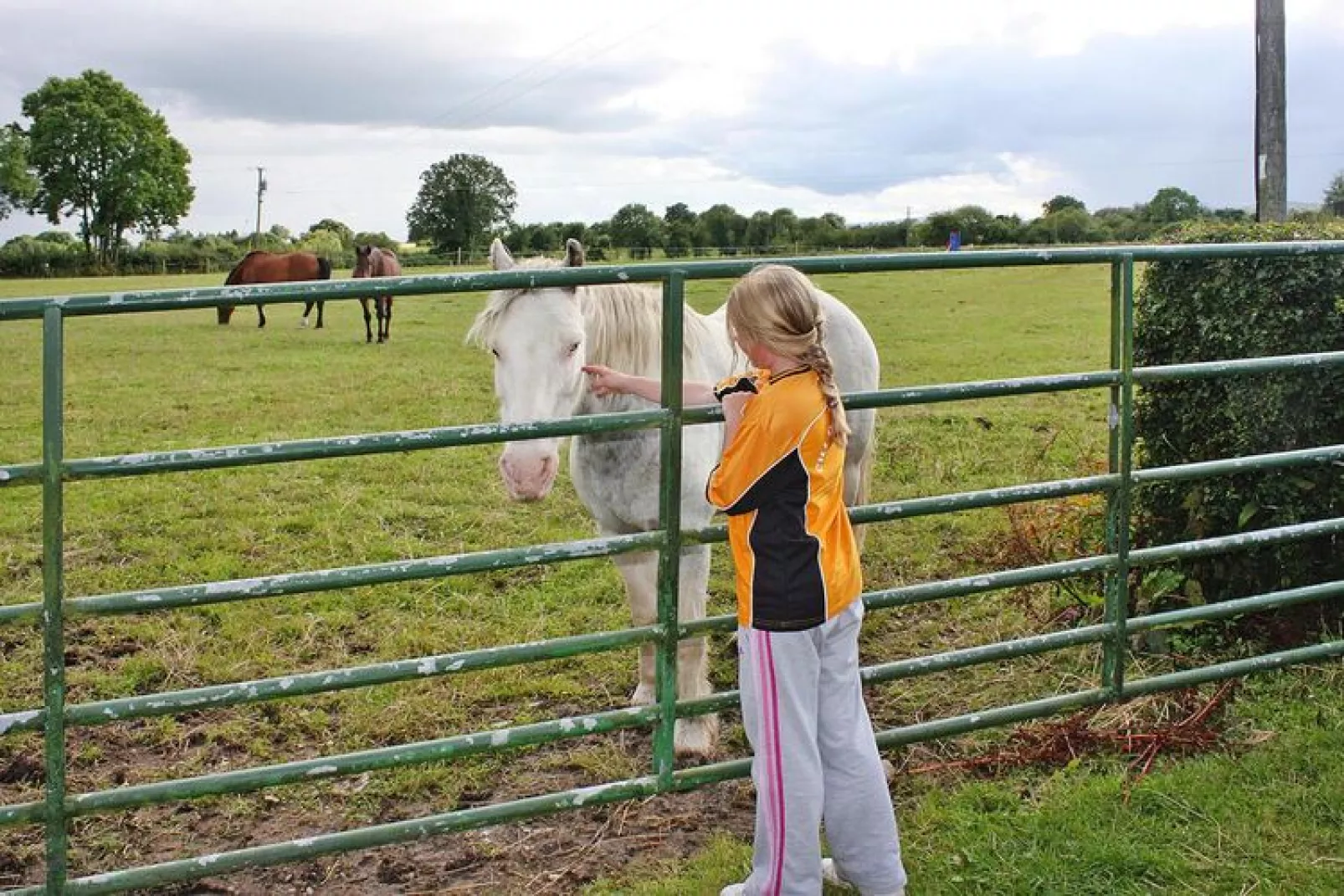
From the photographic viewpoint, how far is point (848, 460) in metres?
5.59

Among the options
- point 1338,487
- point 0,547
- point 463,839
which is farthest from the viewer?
point 0,547

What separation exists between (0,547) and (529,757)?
4.11 metres

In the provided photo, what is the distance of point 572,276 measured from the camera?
3.05 meters

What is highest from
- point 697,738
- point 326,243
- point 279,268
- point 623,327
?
point 326,243

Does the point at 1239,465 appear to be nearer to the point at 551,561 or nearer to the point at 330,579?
the point at 551,561

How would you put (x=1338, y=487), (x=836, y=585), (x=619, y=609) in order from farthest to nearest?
(x=619, y=609), (x=1338, y=487), (x=836, y=585)

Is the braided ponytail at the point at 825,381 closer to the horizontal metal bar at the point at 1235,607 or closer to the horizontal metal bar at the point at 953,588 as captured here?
the horizontal metal bar at the point at 953,588

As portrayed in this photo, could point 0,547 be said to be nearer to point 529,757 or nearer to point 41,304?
point 529,757

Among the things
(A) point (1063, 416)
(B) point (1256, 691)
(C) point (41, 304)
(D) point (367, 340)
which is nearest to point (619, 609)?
(B) point (1256, 691)

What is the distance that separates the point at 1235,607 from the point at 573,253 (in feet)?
8.22

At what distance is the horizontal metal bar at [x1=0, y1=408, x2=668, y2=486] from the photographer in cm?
262

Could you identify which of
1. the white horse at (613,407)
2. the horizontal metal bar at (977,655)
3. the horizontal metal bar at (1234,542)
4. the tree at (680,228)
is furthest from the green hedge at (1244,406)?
the tree at (680,228)

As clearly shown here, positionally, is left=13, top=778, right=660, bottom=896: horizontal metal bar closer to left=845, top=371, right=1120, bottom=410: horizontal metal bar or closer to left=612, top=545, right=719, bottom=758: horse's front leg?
left=612, top=545, right=719, bottom=758: horse's front leg

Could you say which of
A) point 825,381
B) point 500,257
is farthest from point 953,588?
point 500,257
